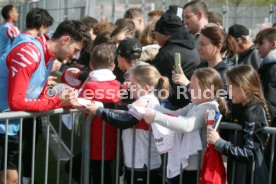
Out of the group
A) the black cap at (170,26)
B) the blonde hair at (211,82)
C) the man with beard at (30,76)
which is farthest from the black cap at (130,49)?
the blonde hair at (211,82)

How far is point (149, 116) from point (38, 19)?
3.02 meters

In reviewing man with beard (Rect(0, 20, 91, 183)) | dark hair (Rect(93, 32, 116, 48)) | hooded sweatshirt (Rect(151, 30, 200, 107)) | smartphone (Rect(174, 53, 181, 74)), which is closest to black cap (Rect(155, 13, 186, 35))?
hooded sweatshirt (Rect(151, 30, 200, 107))

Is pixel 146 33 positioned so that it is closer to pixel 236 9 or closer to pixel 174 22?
pixel 174 22

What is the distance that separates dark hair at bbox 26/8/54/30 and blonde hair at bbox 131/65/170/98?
210cm

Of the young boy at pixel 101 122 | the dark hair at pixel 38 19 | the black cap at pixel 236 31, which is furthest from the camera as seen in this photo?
the dark hair at pixel 38 19

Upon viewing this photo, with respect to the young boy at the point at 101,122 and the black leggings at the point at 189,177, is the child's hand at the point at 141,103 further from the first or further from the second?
the black leggings at the point at 189,177

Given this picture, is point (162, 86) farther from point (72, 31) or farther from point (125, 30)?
point (125, 30)

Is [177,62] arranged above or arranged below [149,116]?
above

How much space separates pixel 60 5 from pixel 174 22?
14.1 metres

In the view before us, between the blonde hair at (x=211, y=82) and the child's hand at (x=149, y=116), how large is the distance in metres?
0.46

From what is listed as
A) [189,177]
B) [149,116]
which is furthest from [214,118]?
[189,177]

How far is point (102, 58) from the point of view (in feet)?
17.3

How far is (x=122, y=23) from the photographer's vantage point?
7141 mm

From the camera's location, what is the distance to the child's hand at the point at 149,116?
4445 millimetres
